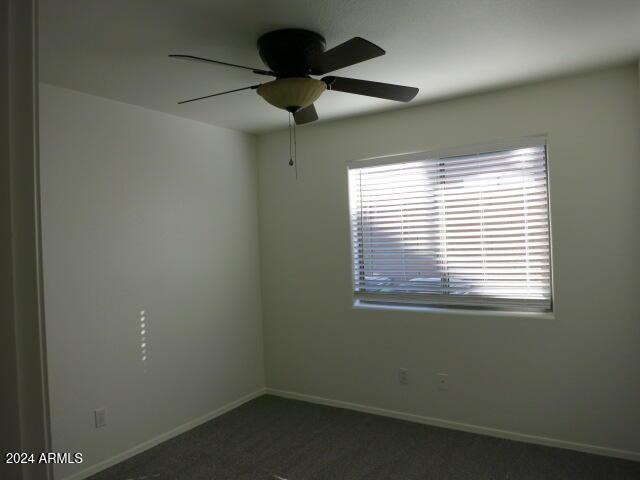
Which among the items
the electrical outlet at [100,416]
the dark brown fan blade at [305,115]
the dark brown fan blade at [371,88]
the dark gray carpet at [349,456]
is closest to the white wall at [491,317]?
the dark gray carpet at [349,456]

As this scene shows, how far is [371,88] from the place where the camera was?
7.91 ft

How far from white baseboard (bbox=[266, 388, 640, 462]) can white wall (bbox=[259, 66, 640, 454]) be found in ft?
0.11

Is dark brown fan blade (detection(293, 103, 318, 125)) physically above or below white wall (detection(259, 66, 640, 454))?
above

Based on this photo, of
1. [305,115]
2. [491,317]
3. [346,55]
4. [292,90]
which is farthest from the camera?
[491,317]

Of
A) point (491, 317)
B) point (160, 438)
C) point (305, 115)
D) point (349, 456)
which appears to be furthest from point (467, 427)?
point (305, 115)

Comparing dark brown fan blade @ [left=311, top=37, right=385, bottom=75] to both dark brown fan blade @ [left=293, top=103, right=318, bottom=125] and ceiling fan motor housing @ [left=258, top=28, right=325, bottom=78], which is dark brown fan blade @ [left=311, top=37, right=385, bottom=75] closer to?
ceiling fan motor housing @ [left=258, top=28, right=325, bottom=78]

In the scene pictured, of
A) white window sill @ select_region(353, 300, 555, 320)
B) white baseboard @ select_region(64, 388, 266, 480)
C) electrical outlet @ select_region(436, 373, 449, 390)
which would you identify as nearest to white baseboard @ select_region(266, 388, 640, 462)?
electrical outlet @ select_region(436, 373, 449, 390)

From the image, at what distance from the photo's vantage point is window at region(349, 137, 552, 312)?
340 cm

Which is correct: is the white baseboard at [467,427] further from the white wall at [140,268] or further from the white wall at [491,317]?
the white wall at [140,268]

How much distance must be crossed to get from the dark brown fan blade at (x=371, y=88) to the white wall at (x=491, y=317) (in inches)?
45.6

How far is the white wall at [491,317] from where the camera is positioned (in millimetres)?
3078

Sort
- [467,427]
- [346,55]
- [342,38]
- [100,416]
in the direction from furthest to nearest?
[467,427], [100,416], [342,38], [346,55]

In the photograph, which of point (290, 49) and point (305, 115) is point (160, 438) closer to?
point (305, 115)

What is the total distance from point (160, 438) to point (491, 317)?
8.92 ft
